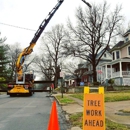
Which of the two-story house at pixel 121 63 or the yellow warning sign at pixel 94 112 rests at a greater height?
the two-story house at pixel 121 63

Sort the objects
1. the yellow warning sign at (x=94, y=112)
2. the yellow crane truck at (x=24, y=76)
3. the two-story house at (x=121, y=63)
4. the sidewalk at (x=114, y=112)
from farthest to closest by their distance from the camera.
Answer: the two-story house at (x=121, y=63)
the yellow crane truck at (x=24, y=76)
the sidewalk at (x=114, y=112)
the yellow warning sign at (x=94, y=112)

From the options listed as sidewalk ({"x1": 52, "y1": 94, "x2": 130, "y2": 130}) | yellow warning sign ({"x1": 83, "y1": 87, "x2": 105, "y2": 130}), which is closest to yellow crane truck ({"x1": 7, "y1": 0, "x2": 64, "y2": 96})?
sidewalk ({"x1": 52, "y1": 94, "x2": 130, "y2": 130})

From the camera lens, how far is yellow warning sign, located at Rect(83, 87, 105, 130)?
16.3 feet

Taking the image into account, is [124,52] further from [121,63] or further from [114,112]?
[114,112]

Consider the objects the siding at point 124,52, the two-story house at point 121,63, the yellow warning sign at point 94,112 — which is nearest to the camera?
the yellow warning sign at point 94,112

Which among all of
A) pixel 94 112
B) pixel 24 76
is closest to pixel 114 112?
pixel 94 112

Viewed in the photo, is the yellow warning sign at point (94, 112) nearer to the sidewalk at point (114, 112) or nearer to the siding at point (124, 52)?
the sidewalk at point (114, 112)

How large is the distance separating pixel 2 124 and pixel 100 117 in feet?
14.1

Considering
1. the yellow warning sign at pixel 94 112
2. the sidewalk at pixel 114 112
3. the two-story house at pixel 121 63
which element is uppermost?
the two-story house at pixel 121 63

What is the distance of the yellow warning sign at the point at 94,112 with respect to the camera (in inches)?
196

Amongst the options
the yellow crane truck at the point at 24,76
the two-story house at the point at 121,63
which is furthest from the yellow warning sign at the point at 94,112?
the two-story house at the point at 121,63

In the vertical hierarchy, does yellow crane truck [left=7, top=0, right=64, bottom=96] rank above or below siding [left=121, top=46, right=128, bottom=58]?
below

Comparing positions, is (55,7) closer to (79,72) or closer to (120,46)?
(120,46)

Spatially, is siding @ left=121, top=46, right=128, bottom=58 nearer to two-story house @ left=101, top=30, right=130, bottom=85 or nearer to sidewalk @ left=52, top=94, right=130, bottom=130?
Result: two-story house @ left=101, top=30, right=130, bottom=85
